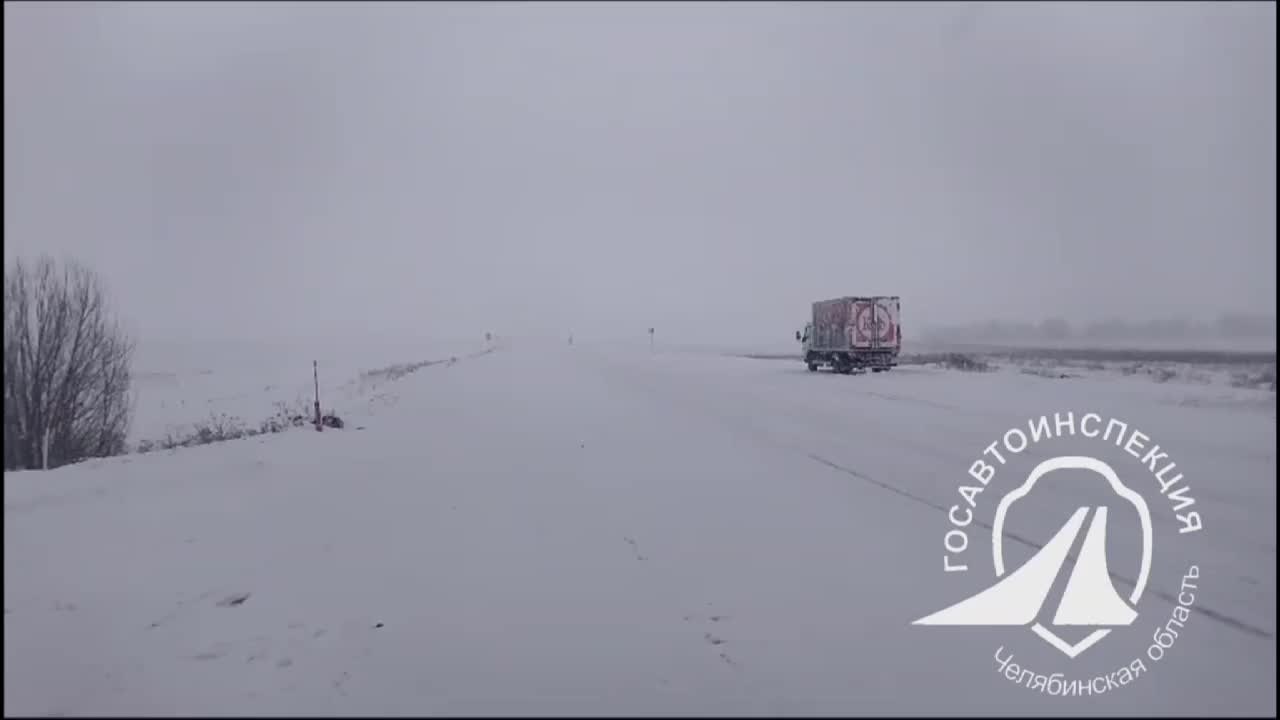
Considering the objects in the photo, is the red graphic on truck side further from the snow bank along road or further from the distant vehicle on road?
the snow bank along road

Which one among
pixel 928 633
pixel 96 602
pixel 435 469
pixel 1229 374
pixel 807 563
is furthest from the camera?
pixel 1229 374

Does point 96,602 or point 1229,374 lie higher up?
point 1229,374

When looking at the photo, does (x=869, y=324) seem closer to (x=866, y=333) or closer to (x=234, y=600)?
(x=866, y=333)

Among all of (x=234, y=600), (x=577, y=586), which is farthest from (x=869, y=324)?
(x=234, y=600)

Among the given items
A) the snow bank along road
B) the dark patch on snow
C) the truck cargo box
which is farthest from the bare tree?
the truck cargo box

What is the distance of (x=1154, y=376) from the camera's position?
52.0ft

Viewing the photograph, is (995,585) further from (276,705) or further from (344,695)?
(276,705)

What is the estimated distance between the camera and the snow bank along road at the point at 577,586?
320cm

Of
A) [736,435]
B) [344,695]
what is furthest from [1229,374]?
[344,695]

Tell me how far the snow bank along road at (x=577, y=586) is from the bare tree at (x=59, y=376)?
6.53m

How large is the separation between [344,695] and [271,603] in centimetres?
144

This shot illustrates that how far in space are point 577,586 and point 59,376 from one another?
1420cm

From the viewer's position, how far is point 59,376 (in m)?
12.7

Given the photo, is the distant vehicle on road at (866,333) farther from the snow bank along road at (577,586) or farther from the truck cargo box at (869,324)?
the snow bank along road at (577,586)
